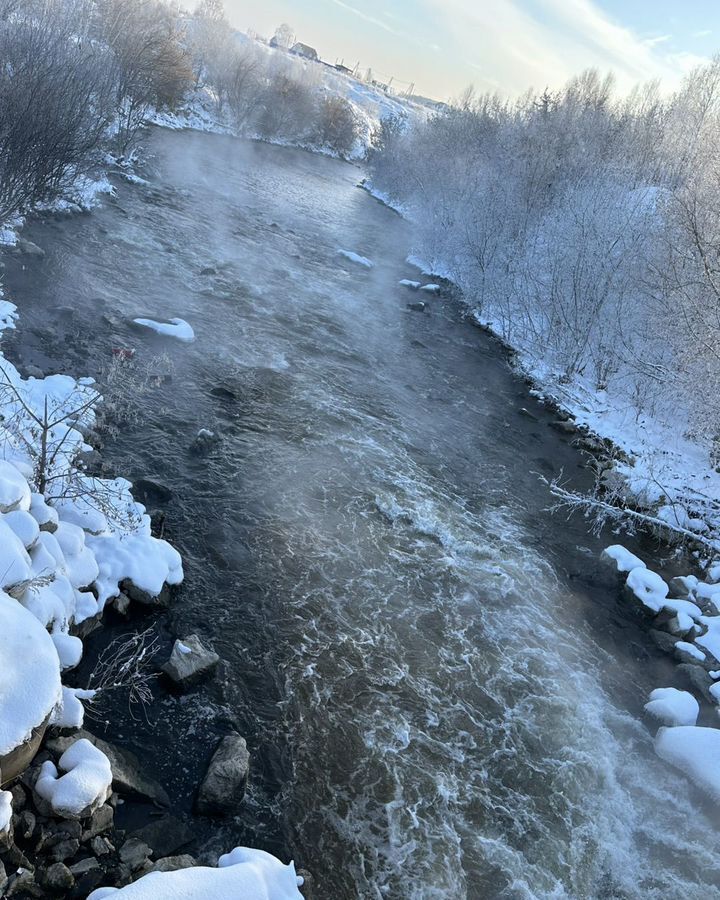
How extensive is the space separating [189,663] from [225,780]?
1644 mm

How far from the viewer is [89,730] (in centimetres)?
711

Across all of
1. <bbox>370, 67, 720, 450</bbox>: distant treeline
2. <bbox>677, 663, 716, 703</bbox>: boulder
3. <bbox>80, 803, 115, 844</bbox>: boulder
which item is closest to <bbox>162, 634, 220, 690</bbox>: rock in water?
<bbox>80, 803, 115, 844</bbox>: boulder

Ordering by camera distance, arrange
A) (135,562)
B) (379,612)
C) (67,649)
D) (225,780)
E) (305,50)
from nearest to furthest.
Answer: (225,780)
(67,649)
(135,562)
(379,612)
(305,50)

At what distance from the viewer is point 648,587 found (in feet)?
42.0

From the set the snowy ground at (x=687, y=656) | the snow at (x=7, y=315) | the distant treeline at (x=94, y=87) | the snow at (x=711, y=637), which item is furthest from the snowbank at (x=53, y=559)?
→ the distant treeline at (x=94, y=87)

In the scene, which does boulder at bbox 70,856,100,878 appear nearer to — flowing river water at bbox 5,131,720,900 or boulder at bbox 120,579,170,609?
flowing river water at bbox 5,131,720,900

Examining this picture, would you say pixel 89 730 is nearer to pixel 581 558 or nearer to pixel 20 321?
pixel 581 558

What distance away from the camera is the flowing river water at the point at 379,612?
7207mm

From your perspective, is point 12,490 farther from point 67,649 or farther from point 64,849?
point 64,849

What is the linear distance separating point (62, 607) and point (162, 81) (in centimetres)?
3785

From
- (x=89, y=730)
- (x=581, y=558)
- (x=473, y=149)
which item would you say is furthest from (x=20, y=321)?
(x=473, y=149)

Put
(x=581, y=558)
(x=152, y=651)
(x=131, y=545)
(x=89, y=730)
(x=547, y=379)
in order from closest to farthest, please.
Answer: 1. (x=89, y=730)
2. (x=152, y=651)
3. (x=131, y=545)
4. (x=581, y=558)
5. (x=547, y=379)

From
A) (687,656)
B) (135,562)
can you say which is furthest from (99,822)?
(687,656)

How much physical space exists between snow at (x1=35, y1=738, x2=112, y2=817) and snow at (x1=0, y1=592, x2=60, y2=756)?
688 mm
